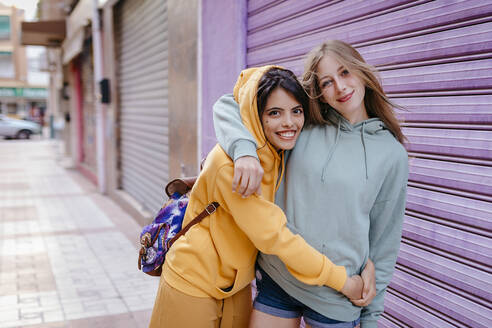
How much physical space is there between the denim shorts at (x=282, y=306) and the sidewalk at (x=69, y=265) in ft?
7.37

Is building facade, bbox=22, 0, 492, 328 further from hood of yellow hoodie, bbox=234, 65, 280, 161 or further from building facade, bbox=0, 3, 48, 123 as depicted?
building facade, bbox=0, 3, 48, 123

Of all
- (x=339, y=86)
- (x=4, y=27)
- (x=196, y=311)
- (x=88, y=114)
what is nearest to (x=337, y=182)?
(x=339, y=86)

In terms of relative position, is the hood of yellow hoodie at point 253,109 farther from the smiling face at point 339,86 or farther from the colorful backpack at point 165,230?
the colorful backpack at point 165,230

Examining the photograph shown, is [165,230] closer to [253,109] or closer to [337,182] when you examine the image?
[253,109]

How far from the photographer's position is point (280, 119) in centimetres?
171

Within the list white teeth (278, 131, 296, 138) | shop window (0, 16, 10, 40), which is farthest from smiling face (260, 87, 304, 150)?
shop window (0, 16, 10, 40)

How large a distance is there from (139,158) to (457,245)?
6150 mm

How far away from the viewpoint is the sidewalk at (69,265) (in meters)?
3.86

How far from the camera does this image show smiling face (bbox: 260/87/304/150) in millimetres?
1699

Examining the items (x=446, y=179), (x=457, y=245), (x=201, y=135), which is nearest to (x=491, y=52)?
(x=446, y=179)

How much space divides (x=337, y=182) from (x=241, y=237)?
46 cm

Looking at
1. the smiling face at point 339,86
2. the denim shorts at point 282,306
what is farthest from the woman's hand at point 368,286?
the smiling face at point 339,86

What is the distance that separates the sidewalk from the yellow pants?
206 cm

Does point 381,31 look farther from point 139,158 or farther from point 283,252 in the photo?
point 139,158
